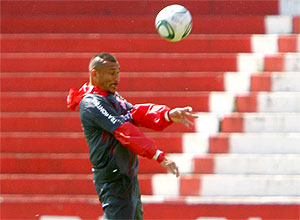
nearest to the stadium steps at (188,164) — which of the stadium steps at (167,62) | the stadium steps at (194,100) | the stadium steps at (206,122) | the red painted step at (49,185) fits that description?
the red painted step at (49,185)

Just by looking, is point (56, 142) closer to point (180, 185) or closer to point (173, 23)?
point (180, 185)

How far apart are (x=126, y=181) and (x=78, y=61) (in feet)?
10.7

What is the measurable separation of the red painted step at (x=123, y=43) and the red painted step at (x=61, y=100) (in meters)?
→ 0.72

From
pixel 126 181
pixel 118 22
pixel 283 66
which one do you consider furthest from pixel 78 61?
pixel 126 181

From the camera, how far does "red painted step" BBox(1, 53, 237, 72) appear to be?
7000 millimetres

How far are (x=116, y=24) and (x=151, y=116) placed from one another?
3572 mm

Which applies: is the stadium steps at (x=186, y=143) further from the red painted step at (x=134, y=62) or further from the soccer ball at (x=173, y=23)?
the soccer ball at (x=173, y=23)

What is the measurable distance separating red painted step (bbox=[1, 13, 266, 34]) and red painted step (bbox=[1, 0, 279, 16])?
0.38 ft

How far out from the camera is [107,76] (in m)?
4.11

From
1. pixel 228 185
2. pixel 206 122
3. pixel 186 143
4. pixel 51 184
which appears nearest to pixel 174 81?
pixel 206 122

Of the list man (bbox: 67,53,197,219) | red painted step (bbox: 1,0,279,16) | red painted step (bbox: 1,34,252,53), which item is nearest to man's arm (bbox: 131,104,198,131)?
man (bbox: 67,53,197,219)

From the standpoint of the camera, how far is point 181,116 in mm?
4035

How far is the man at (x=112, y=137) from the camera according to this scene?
3932 mm

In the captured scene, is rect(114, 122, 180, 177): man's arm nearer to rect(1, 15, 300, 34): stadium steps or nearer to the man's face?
the man's face
